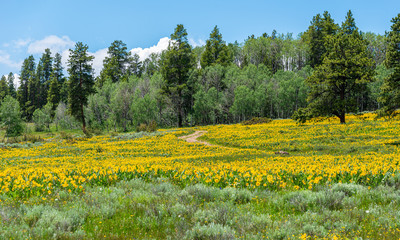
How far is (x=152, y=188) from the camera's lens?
605 cm

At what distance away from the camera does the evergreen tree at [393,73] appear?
19.4 metres

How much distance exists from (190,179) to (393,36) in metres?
21.6

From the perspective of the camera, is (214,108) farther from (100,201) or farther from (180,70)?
(100,201)

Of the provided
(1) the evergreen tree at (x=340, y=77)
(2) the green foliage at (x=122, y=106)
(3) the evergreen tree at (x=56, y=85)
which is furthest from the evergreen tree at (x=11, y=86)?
(1) the evergreen tree at (x=340, y=77)

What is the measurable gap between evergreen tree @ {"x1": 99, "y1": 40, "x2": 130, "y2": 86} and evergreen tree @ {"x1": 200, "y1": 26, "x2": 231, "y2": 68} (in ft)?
114

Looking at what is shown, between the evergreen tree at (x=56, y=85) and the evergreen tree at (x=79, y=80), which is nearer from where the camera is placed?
the evergreen tree at (x=79, y=80)

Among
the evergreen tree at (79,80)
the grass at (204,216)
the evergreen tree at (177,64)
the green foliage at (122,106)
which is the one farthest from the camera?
the green foliage at (122,106)

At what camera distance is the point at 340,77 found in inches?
1271

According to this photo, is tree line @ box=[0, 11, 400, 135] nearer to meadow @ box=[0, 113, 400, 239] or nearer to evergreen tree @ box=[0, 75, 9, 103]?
evergreen tree @ box=[0, 75, 9, 103]

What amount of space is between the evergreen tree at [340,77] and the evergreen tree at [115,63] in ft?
251

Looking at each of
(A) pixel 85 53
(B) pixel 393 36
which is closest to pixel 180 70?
(A) pixel 85 53

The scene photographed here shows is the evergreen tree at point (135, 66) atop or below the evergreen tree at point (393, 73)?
atop

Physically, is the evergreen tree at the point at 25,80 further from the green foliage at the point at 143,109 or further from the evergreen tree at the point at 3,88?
the green foliage at the point at 143,109

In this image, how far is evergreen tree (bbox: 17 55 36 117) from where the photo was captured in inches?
3863
